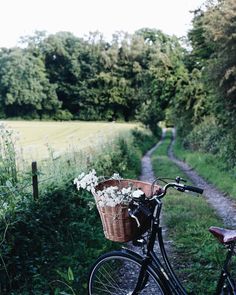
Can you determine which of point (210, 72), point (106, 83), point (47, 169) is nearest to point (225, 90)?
point (210, 72)

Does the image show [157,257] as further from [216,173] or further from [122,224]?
[216,173]

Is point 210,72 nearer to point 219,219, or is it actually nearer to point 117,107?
point 219,219

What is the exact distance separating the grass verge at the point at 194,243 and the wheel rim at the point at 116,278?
0.68m

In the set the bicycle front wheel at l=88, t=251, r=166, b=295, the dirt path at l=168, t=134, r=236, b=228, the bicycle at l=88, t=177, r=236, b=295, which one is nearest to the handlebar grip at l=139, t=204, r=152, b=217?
the bicycle at l=88, t=177, r=236, b=295

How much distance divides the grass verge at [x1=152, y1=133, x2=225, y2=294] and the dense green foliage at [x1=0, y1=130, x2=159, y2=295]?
114 centimetres

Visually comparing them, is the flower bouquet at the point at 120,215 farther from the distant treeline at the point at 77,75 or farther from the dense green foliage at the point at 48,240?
the distant treeline at the point at 77,75

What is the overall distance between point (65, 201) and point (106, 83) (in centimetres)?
5650

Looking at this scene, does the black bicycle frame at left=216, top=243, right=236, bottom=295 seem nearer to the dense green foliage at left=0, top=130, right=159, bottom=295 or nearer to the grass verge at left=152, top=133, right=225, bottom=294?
the grass verge at left=152, top=133, right=225, bottom=294

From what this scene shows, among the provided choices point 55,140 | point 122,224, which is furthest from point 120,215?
point 55,140

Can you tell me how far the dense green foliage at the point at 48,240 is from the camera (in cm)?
407

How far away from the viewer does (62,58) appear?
216ft

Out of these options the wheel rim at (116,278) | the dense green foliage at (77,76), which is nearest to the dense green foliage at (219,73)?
the wheel rim at (116,278)

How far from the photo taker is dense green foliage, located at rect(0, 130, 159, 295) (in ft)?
13.4

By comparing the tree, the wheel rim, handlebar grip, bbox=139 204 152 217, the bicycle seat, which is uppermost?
the tree
